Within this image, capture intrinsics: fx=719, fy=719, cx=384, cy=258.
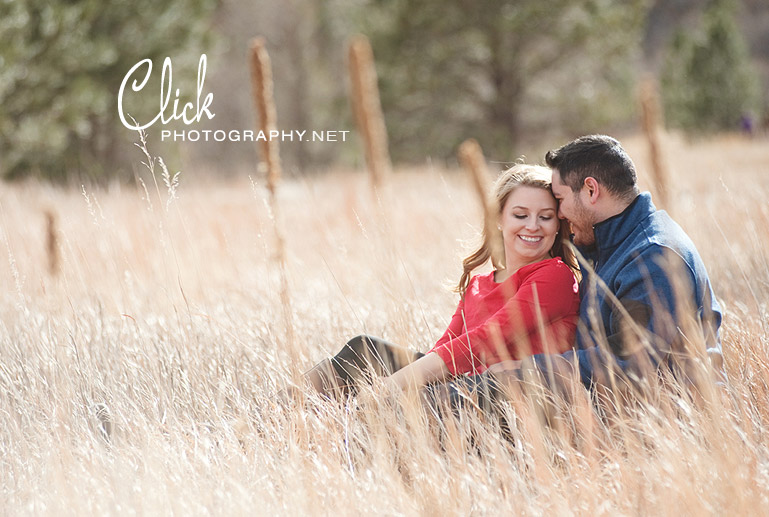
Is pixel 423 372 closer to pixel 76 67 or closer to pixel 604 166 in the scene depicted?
pixel 604 166

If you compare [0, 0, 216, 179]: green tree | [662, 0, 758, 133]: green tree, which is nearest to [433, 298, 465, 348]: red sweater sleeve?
[0, 0, 216, 179]: green tree

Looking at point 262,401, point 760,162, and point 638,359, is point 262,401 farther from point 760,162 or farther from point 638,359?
point 760,162

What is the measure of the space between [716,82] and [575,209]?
1634 cm

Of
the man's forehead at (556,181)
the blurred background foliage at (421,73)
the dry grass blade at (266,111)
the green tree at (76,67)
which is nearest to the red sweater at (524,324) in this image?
the man's forehead at (556,181)

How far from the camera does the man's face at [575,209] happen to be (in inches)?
87.8

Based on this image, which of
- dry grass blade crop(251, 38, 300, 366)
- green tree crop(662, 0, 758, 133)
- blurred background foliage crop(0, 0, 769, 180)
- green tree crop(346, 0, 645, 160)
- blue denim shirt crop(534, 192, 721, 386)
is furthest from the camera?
green tree crop(662, 0, 758, 133)

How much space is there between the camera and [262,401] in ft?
8.42

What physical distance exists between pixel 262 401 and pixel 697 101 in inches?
655

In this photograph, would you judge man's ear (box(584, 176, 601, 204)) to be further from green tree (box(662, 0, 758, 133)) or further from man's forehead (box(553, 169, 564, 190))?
green tree (box(662, 0, 758, 133))

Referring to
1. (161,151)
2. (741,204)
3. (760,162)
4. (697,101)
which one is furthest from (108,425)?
(697,101)

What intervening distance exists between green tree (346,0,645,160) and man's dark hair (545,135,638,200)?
1019 cm

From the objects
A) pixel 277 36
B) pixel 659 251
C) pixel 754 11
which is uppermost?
pixel 754 11

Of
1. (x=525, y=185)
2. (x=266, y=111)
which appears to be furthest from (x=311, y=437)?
(x=266, y=111)

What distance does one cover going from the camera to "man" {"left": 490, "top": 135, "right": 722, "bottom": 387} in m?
2.04
